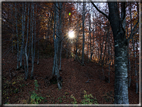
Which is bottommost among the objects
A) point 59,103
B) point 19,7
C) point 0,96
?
point 59,103

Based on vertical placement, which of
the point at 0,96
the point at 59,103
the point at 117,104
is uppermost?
the point at 117,104

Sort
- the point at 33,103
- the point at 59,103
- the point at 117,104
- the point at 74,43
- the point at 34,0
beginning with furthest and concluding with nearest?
the point at 74,43, the point at 34,0, the point at 59,103, the point at 33,103, the point at 117,104

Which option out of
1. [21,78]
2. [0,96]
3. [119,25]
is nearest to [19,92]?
[0,96]

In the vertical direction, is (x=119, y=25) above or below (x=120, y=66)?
above

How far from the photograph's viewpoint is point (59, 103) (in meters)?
4.46

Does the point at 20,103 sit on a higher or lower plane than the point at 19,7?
lower

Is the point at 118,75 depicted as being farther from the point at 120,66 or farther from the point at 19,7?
the point at 19,7

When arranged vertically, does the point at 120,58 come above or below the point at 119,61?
above

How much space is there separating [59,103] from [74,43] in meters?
11.3

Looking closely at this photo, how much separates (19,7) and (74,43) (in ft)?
31.7

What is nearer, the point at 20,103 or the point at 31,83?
the point at 20,103

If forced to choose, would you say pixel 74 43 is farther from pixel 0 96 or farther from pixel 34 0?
pixel 0 96

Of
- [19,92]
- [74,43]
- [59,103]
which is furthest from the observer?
[74,43]

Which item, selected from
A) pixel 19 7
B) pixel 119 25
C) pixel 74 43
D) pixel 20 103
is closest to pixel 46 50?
pixel 74 43
